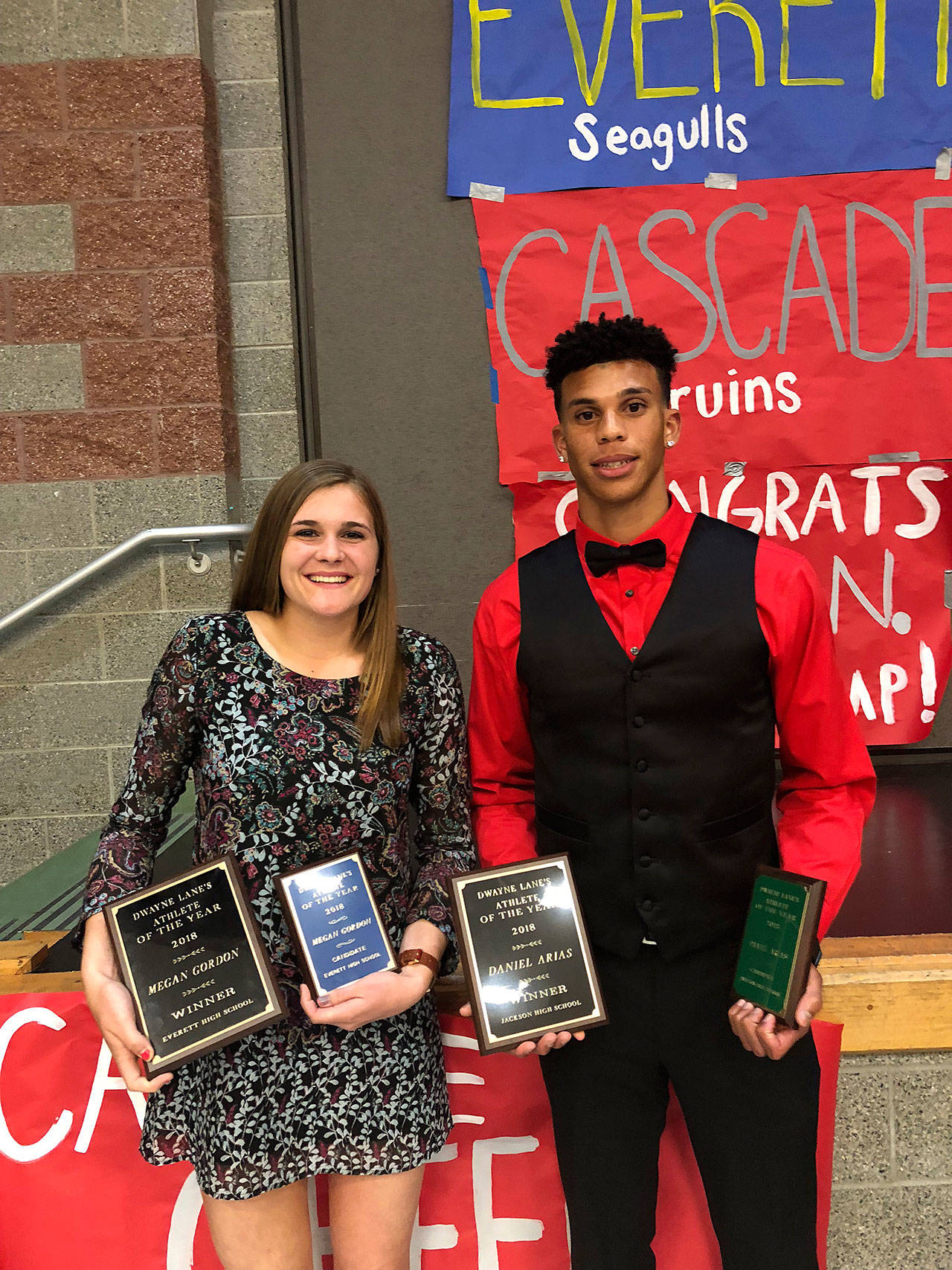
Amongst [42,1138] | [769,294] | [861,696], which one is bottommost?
[42,1138]

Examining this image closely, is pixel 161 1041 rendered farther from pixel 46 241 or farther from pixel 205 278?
pixel 46 241

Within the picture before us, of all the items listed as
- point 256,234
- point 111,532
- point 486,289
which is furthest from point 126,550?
point 486,289

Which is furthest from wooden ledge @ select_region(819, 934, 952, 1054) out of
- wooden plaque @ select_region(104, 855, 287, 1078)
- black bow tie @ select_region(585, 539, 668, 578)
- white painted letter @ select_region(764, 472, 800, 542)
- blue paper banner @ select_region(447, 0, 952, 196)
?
blue paper banner @ select_region(447, 0, 952, 196)

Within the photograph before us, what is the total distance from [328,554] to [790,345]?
1612 millimetres

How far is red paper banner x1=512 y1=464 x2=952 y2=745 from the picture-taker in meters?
2.35

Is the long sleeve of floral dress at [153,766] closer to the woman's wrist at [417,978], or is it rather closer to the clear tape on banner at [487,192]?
the woman's wrist at [417,978]

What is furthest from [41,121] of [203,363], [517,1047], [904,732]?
[904,732]

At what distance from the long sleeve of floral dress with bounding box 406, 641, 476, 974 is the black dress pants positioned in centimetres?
23

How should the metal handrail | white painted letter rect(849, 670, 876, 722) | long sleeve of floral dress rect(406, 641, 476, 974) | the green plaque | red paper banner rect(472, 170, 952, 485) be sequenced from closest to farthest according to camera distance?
the green plaque < long sleeve of floral dress rect(406, 641, 476, 974) < the metal handrail < red paper banner rect(472, 170, 952, 485) < white painted letter rect(849, 670, 876, 722)

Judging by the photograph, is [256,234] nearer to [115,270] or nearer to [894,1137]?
[115,270]

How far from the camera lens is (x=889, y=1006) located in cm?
142

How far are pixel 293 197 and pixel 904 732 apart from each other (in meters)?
2.05

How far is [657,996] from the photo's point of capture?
3.77 ft

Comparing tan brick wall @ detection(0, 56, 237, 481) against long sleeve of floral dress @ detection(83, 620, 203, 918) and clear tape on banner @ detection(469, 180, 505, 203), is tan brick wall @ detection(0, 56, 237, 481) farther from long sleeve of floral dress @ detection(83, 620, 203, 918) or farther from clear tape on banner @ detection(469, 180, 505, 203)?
long sleeve of floral dress @ detection(83, 620, 203, 918)
